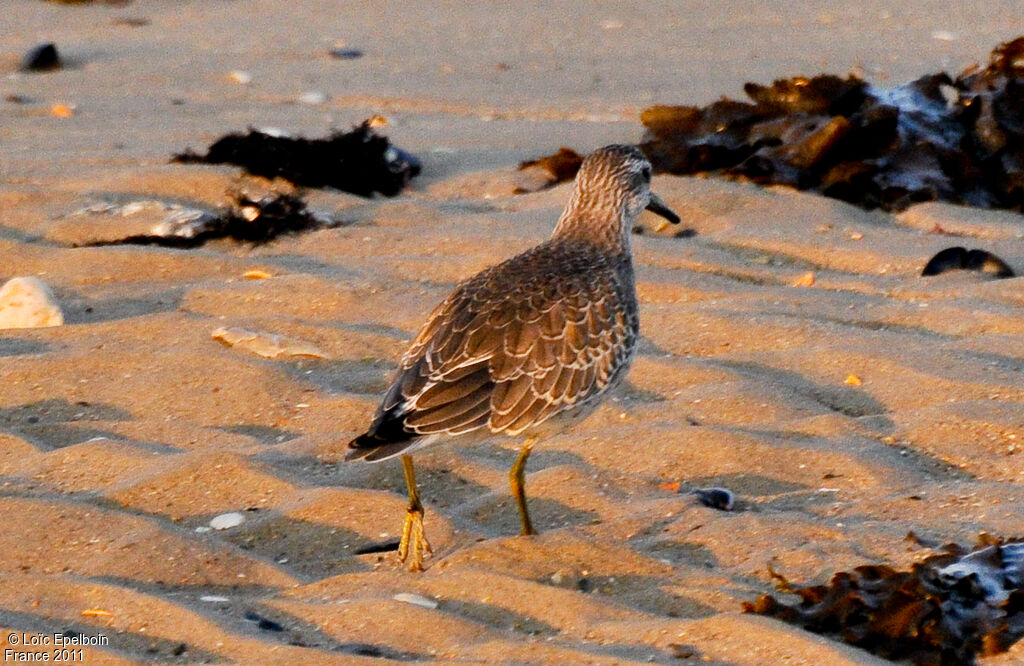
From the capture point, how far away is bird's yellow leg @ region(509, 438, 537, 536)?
14.4 feet

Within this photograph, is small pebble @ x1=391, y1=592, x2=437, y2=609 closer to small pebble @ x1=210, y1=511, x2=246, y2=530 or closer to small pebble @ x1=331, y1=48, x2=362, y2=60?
small pebble @ x1=210, y1=511, x2=246, y2=530

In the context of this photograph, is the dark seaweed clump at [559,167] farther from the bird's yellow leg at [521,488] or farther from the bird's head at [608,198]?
the bird's yellow leg at [521,488]

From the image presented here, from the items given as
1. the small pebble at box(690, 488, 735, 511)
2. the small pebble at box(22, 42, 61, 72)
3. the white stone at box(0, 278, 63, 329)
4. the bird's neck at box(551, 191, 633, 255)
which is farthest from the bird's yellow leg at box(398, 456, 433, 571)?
the small pebble at box(22, 42, 61, 72)

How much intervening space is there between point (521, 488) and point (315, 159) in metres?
3.48

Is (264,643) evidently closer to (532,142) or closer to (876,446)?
(876,446)

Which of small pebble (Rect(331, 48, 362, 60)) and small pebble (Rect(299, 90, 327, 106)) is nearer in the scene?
small pebble (Rect(299, 90, 327, 106))

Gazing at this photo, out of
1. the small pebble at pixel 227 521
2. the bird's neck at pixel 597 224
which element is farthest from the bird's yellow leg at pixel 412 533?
the bird's neck at pixel 597 224

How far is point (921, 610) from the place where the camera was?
12.2 feet

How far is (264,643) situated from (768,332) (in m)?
A: 2.74

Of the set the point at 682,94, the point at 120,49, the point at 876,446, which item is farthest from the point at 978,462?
the point at 120,49

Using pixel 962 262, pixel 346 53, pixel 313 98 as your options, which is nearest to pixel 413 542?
pixel 962 262

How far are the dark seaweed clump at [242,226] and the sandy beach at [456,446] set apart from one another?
8 centimetres

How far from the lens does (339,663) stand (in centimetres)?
352

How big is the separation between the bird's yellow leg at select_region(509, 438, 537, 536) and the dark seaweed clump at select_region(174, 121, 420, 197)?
3.25 m
